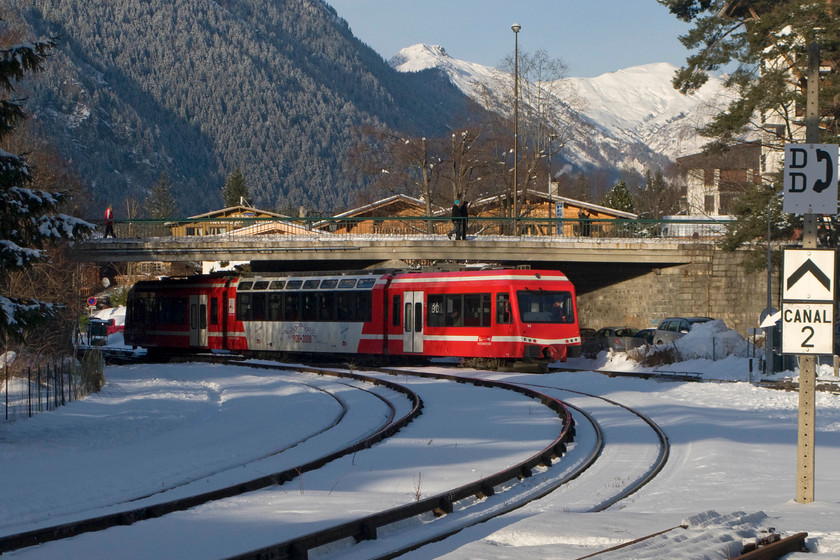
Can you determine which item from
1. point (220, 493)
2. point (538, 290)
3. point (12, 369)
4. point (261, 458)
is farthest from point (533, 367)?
point (220, 493)

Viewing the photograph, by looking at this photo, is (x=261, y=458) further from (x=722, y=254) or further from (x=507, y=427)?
(x=722, y=254)

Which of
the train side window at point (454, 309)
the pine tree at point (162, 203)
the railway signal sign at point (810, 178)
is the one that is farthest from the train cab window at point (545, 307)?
the pine tree at point (162, 203)

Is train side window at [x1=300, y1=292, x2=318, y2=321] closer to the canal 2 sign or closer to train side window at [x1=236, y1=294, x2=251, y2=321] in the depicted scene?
train side window at [x1=236, y1=294, x2=251, y2=321]

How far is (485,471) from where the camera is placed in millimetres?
12320

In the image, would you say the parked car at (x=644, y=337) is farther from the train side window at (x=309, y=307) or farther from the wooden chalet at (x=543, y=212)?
the wooden chalet at (x=543, y=212)

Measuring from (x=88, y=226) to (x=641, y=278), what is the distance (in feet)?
124

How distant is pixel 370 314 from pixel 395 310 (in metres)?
0.97

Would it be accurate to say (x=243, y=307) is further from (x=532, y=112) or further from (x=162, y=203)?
(x=162, y=203)

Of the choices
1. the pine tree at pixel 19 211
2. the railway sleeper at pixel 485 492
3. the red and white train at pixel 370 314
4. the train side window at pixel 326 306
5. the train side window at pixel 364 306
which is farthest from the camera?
the train side window at pixel 326 306

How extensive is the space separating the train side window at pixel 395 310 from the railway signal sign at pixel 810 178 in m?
21.4

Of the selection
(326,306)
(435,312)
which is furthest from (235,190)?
(435,312)

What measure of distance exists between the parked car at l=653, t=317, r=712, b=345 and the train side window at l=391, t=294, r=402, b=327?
1070 centimetres

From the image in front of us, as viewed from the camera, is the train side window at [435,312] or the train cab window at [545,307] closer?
the train cab window at [545,307]

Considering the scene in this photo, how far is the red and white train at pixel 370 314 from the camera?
1090 inches
